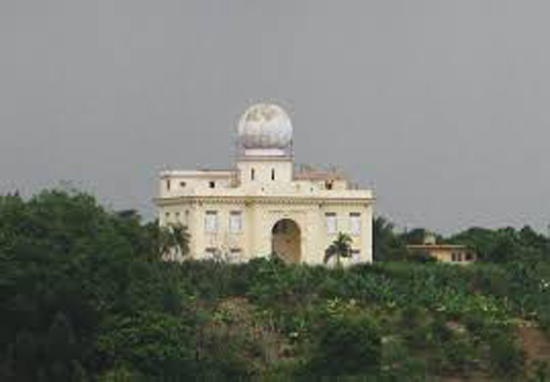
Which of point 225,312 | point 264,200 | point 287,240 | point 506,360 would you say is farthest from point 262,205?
point 506,360

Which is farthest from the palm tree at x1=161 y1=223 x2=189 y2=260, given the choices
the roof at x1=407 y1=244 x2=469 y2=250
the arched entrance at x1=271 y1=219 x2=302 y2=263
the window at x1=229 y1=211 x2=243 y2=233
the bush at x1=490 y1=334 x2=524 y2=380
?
the bush at x1=490 y1=334 x2=524 y2=380

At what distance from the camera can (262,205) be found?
271 feet

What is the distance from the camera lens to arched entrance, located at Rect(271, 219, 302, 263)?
8394 centimetres

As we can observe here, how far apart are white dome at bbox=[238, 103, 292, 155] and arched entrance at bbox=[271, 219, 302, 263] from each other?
2.24 m

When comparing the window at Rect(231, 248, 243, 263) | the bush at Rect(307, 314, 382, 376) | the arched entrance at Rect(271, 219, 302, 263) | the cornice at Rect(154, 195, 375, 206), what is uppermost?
the cornice at Rect(154, 195, 375, 206)

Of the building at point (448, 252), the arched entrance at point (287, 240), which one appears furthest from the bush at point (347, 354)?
the building at point (448, 252)

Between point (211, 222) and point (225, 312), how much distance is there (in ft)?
20.5

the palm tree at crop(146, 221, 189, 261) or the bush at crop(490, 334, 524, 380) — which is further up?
the palm tree at crop(146, 221, 189, 261)

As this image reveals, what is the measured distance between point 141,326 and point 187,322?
120 inches

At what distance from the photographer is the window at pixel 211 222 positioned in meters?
82.2

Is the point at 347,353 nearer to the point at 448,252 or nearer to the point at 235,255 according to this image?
the point at 235,255

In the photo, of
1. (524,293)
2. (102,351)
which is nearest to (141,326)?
(102,351)

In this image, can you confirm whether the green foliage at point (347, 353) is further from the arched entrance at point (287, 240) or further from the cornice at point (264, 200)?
the arched entrance at point (287, 240)

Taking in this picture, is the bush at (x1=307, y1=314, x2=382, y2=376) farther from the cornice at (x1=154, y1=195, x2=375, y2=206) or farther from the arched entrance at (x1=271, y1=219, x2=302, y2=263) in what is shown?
the arched entrance at (x1=271, y1=219, x2=302, y2=263)
